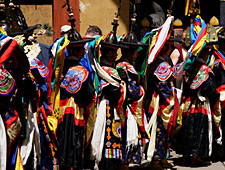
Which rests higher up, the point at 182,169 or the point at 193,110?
the point at 193,110

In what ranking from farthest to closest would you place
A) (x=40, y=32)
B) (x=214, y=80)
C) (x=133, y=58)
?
(x=214, y=80)
(x=133, y=58)
(x=40, y=32)

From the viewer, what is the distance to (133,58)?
28.5ft

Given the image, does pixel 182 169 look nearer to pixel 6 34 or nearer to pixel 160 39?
pixel 160 39

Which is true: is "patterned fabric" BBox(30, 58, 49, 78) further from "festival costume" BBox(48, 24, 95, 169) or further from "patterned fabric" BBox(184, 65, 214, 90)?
"patterned fabric" BBox(184, 65, 214, 90)

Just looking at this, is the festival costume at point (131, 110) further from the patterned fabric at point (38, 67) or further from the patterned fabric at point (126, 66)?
the patterned fabric at point (38, 67)

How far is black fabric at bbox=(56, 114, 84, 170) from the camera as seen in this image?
792 cm

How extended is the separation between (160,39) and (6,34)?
8.66ft

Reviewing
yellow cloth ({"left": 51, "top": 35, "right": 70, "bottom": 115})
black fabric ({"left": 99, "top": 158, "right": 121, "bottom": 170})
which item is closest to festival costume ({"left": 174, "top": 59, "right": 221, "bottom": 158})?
black fabric ({"left": 99, "top": 158, "right": 121, "bottom": 170})

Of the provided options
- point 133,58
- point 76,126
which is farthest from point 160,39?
point 76,126

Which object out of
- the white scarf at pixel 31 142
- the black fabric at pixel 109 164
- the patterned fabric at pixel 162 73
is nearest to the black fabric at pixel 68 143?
the black fabric at pixel 109 164

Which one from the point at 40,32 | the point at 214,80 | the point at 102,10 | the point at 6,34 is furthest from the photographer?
the point at 102,10

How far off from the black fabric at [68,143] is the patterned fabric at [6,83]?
1278mm

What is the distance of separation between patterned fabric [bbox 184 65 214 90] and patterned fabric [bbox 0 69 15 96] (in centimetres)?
326

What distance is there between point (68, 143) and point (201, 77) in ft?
7.75
